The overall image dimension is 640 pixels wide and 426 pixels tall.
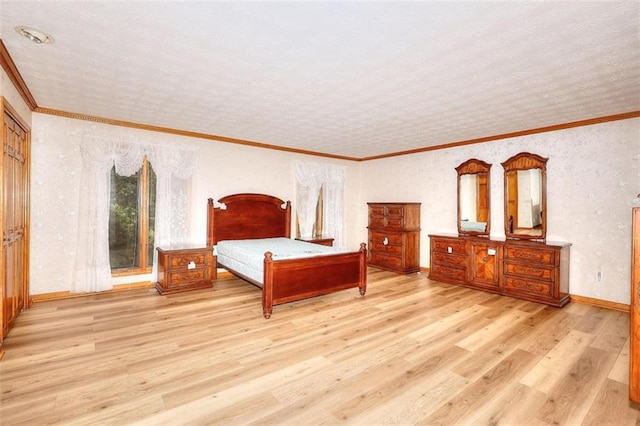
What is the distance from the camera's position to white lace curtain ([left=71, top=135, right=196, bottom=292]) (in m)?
4.50

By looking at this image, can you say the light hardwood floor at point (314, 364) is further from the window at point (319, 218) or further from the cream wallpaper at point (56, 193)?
the window at point (319, 218)

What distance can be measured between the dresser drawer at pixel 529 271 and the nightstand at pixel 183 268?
15.2 ft

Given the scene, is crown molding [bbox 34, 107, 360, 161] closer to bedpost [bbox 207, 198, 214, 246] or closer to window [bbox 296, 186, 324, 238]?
window [bbox 296, 186, 324, 238]

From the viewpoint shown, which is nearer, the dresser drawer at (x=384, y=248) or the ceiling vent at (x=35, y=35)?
the ceiling vent at (x=35, y=35)

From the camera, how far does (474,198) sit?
571 centimetres

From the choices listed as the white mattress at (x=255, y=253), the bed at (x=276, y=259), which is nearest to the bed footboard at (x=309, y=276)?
the bed at (x=276, y=259)

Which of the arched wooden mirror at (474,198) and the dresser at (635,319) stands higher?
the arched wooden mirror at (474,198)

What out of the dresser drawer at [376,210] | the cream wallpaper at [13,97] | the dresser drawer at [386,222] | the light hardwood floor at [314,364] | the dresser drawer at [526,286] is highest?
the cream wallpaper at [13,97]

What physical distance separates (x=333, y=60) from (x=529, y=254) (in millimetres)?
3965

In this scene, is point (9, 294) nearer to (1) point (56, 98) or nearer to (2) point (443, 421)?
(1) point (56, 98)

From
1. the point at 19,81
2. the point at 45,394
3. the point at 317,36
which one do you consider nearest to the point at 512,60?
the point at 317,36

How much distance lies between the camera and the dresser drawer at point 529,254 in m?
4.39

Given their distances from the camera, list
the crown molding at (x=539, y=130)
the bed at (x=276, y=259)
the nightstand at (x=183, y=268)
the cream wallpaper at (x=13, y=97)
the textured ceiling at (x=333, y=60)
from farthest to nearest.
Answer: the nightstand at (x=183, y=268), the crown molding at (x=539, y=130), the bed at (x=276, y=259), the cream wallpaper at (x=13, y=97), the textured ceiling at (x=333, y=60)

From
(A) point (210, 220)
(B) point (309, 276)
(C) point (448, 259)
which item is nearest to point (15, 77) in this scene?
(A) point (210, 220)
